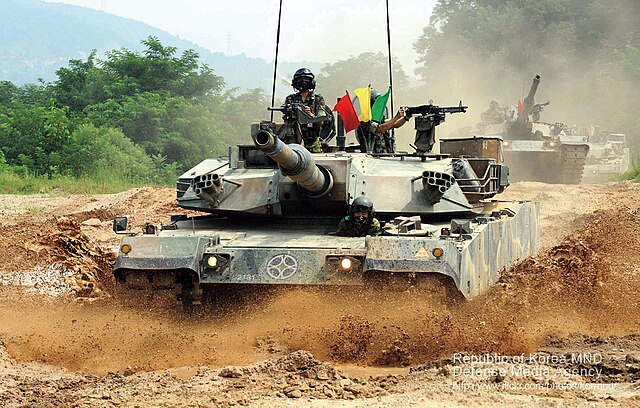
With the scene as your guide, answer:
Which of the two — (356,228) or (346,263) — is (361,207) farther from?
(346,263)

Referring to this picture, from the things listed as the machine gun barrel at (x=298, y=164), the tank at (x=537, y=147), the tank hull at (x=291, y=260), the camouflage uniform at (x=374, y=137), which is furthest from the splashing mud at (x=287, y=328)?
the tank at (x=537, y=147)

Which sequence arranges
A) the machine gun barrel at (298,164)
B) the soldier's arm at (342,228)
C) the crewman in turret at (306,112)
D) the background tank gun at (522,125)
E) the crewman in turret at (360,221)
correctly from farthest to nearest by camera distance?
the background tank gun at (522,125)
the crewman in turret at (306,112)
the soldier's arm at (342,228)
the crewman in turret at (360,221)
the machine gun barrel at (298,164)

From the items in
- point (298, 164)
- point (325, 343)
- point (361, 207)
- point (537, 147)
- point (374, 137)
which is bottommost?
point (325, 343)

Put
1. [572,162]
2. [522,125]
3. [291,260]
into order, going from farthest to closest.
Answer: [522,125], [572,162], [291,260]

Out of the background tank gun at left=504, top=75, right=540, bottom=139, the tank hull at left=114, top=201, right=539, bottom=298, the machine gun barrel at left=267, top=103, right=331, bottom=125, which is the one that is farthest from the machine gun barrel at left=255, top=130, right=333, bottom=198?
the background tank gun at left=504, top=75, right=540, bottom=139

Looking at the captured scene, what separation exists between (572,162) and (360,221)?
17539mm

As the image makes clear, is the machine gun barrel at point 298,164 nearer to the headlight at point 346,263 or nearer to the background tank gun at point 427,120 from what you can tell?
the headlight at point 346,263

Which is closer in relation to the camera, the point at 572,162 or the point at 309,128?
the point at 309,128

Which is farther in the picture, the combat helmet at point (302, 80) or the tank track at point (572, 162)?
the tank track at point (572, 162)

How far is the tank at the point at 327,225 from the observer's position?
918cm

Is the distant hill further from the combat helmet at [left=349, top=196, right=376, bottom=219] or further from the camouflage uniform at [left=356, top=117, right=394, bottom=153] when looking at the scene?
the combat helmet at [left=349, top=196, right=376, bottom=219]

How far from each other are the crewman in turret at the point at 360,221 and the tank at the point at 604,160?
2002 cm

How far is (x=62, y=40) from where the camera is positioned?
537 ft

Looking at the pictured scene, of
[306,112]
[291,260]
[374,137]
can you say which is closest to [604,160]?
[374,137]
